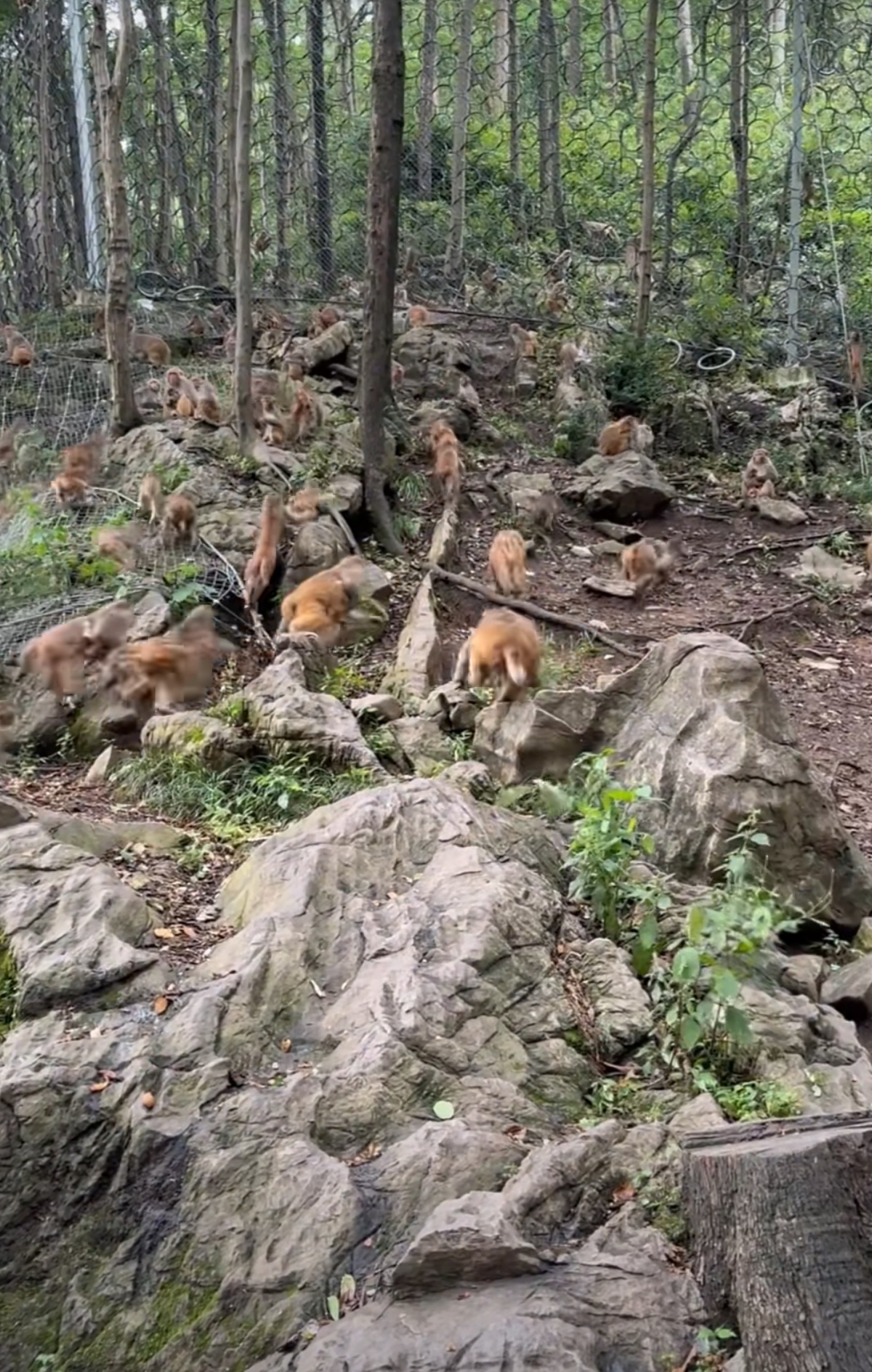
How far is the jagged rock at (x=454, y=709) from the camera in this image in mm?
7699

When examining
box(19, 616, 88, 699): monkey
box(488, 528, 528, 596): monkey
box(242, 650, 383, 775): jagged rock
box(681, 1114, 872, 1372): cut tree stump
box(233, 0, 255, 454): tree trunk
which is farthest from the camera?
box(488, 528, 528, 596): monkey

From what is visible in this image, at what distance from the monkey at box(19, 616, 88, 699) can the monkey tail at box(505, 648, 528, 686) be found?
2.84 metres

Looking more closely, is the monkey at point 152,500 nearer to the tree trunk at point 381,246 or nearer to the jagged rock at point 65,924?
the tree trunk at point 381,246

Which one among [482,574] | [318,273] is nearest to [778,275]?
[318,273]

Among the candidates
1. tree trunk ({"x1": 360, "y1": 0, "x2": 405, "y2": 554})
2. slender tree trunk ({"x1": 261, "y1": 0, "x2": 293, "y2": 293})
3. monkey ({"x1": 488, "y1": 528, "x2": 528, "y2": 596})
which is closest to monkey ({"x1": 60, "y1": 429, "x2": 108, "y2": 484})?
tree trunk ({"x1": 360, "y1": 0, "x2": 405, "y2": 554})

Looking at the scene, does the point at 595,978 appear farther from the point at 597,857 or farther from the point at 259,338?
the point at 259,338

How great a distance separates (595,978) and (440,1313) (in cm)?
183

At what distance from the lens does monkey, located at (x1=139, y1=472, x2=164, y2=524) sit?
1038 centimetres

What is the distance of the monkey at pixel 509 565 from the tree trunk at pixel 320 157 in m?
9.41

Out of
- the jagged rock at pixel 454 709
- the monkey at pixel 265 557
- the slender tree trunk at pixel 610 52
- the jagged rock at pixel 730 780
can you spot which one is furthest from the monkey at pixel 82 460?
the slender tree trunk at pixel 610 52

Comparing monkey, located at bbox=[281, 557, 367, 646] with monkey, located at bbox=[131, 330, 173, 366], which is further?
monkey, located at bbox=[131, 330, 173, 366]

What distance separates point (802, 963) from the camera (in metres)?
5.61

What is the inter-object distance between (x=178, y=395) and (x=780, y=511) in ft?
22.5

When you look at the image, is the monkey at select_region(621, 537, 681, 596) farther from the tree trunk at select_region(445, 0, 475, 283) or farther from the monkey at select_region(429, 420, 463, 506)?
the tree trunk at select_region(445, 0, 475, 283)
